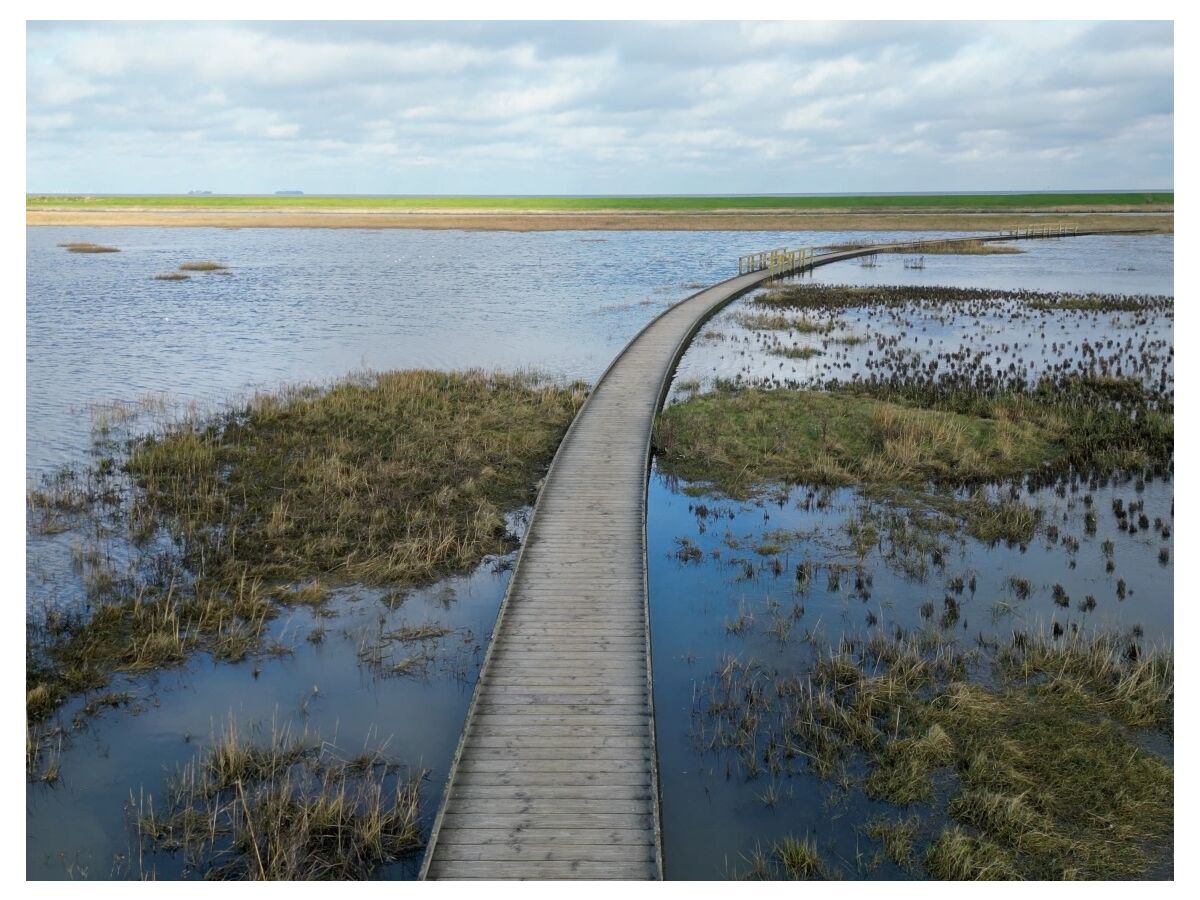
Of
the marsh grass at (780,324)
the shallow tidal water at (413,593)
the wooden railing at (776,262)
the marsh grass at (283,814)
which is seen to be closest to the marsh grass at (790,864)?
the shallow tidal water at (413,593)

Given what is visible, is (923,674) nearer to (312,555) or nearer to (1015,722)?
(1015,722)

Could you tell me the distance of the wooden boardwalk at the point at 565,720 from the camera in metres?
6.70

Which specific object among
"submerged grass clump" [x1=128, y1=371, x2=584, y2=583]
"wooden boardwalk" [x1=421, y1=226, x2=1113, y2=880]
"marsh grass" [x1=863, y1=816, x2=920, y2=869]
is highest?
"submerged grass clump" [x1=128, y1=371, x2=584, y2=583]

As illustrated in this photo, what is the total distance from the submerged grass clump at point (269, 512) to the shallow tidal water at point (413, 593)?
20.2 inches

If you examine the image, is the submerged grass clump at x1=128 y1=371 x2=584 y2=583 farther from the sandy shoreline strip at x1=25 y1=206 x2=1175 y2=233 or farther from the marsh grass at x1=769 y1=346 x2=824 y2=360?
the sandy shoreline strip at x1=25 y1=206 x2=1175 y2=233

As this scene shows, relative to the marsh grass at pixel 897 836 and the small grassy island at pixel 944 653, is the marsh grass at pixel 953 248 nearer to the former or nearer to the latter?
the small grassy island at pixel 944 653

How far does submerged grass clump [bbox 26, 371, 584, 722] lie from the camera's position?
10656 millimetres

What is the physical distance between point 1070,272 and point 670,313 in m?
30.1

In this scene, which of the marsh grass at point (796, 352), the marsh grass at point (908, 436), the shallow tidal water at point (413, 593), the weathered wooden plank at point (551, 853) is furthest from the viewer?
the marsh grass at point (796, 352)

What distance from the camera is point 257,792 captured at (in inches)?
314

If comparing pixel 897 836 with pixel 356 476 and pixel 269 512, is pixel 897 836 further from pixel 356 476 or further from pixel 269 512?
pixel 356 476

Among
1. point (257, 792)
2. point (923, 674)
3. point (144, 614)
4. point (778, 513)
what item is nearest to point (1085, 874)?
point (923, 674)

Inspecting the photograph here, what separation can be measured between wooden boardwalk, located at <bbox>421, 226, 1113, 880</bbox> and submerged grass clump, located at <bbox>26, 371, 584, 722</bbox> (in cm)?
204

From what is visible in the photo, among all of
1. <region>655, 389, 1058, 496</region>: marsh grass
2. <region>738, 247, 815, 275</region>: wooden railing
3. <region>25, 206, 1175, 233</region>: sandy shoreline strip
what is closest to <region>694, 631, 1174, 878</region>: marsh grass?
<region>655, 389, 1058, 496</region>: marsh grass
